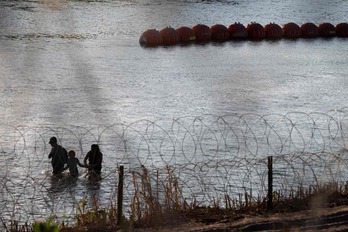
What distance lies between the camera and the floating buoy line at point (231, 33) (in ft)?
132

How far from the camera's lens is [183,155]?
21.7m

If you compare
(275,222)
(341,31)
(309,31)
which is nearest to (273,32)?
(309,31)

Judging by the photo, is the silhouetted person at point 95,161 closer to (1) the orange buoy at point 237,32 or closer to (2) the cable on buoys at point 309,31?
(1) the orange buoy at point 237,32

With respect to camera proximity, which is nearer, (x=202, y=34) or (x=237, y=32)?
(x=202, y=34)

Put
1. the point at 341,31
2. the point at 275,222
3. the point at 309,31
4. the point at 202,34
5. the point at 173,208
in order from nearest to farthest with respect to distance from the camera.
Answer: the point at 275,222 < the point at 173,208 < the point at 202,34 < the point at 309,31 < the point at 341,31

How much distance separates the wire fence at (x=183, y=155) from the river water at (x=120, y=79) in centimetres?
9

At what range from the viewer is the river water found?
22.9 meters

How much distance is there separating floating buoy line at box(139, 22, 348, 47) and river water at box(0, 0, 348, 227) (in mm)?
751

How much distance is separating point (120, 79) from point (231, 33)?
11931 mm

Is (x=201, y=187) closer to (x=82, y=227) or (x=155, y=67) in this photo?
(x=82, y=227)

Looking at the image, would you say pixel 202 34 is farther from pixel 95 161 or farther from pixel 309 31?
pixel 95 161

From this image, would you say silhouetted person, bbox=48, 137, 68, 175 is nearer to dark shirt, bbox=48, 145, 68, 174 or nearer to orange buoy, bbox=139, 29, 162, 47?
dark shirt, bbox=48, 145, 68, 174

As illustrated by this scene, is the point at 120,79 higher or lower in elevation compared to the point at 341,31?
lower

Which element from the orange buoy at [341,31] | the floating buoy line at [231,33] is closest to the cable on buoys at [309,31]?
the floating buoy line at [231,33]
